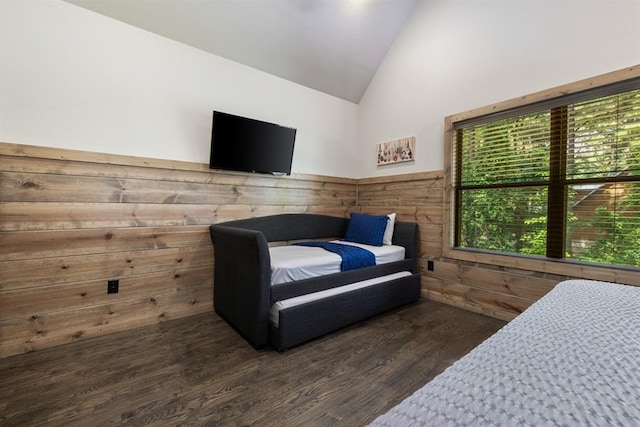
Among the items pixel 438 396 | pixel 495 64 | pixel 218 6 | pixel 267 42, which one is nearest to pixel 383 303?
pixel 438 396

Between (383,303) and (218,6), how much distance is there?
305 cm

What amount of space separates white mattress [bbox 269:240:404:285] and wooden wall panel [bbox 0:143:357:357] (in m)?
0.82

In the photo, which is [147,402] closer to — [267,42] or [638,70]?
[267,42]

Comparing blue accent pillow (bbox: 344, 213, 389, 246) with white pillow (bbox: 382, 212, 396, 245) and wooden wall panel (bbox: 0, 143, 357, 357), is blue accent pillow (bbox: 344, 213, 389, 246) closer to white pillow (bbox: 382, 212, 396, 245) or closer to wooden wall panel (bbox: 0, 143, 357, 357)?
white pillow (bbox: 382, 212, 396, 245)

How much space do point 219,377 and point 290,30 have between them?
3.11 m

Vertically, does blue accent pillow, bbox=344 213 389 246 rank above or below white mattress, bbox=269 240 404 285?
above

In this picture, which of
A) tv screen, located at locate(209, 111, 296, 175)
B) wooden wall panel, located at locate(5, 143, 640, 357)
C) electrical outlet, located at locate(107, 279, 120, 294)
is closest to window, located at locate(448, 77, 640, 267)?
wooden wall panel, located at locate(5, 143, 640, 357)

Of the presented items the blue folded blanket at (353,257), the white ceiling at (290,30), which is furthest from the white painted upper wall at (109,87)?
the blue folded blanket at (353,257)

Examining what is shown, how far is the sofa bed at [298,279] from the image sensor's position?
1952 millimetres

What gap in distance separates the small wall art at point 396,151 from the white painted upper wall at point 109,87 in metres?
1.44

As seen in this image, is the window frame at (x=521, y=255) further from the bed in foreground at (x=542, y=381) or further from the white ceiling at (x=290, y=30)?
the bed in foreground at (x=542, y=381)

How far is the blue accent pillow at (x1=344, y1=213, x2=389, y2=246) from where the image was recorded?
3.09m

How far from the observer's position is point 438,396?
440mm

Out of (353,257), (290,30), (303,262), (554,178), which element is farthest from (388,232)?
(290,30)
